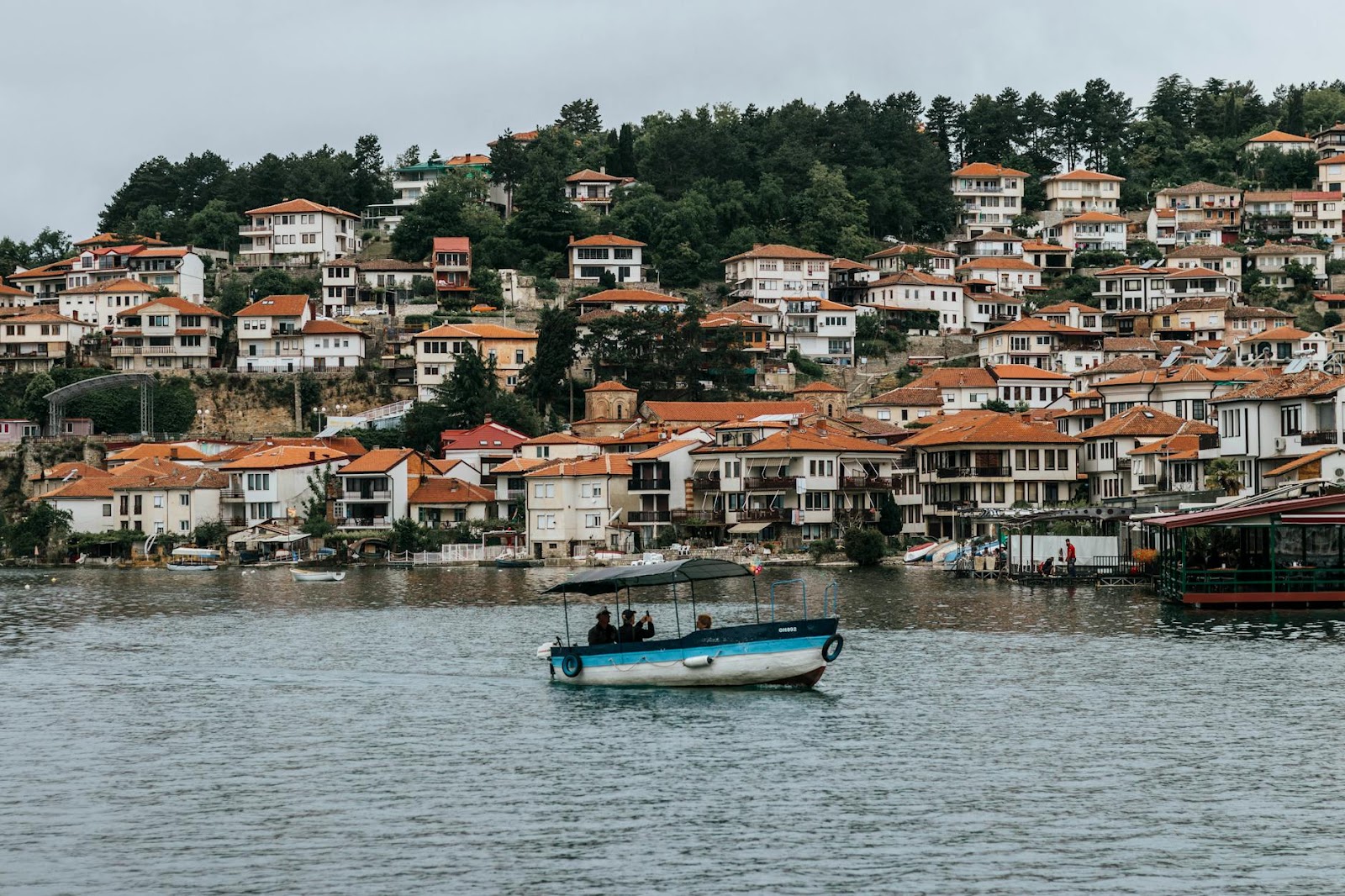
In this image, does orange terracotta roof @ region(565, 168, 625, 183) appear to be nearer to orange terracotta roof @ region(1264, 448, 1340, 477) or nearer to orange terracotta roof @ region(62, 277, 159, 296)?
orange terracotta roof @ region(62, 277, 159, 296)

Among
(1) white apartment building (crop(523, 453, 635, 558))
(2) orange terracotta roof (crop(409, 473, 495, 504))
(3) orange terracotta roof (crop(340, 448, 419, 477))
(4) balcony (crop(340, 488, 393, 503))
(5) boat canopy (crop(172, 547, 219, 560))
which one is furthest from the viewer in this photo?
(2) orange terracotta roof (crop(409, 473, 495, 504))

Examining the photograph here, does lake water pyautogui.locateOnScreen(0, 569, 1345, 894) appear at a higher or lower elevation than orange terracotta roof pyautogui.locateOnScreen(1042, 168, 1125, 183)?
lower

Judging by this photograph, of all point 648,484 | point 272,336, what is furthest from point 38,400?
point 648,484

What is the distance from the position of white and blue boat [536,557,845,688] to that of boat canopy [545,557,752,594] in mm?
18

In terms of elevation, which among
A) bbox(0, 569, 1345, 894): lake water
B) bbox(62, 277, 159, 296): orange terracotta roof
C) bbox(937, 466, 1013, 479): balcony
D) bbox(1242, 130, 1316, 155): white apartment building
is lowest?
bbox(0, 569, 1345, 894): lake water

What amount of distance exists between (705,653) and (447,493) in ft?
182

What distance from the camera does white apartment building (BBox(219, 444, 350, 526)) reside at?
90.8 m

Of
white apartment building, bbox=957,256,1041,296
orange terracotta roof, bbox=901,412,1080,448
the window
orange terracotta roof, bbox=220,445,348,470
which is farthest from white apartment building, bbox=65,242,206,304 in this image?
the window

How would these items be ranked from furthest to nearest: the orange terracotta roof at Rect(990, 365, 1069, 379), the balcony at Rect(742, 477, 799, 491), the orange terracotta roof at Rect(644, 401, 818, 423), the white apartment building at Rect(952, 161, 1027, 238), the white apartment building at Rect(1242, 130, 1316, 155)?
the white apartment building at Rect(1242, 130, 1316, 155), the white apartment building at Rect(952, 161, 1027, 238), the orange terracotta roof at Rect(990, 365, 1069, 379), the orange terracotta roof at Rect(644, 401, 818, 423), the balcony at Rect(742, 477, 799, 491)

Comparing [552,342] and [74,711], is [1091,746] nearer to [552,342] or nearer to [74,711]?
[74,711]

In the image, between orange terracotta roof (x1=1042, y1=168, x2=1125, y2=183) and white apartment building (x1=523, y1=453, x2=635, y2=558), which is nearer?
white apartment building (x1=523, y1=453, x2=635, y2=558)

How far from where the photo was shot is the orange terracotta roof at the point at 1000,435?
85.5m

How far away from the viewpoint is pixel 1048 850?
74.4ft

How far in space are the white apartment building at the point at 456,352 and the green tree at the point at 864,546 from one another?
117ft
